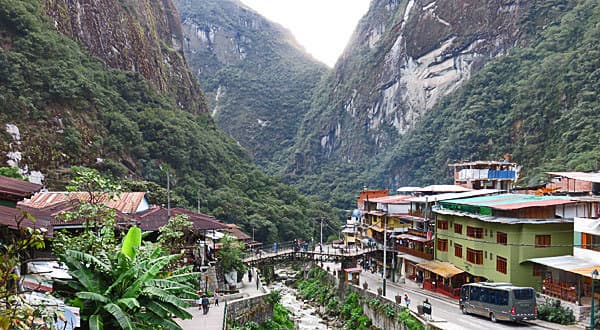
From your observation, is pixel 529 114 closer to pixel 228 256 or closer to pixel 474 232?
pixel 474 232

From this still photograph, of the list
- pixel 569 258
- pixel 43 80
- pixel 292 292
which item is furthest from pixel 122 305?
pixel 43 80

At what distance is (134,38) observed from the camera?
8862cm

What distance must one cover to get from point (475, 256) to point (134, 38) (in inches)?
2789

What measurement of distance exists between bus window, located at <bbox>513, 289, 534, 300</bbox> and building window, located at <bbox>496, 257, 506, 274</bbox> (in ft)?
18.6

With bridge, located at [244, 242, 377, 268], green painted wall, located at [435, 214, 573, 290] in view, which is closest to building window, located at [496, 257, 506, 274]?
green painted wall, located at [435, 214, 573, 290]

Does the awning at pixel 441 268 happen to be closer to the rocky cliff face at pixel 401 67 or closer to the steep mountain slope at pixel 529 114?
the steep mountain slope at pixel 529 114

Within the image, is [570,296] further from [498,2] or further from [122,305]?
[498,2]

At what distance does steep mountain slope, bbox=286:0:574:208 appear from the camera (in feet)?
418

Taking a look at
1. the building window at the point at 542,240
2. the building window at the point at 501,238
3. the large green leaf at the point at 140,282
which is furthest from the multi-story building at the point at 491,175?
the large green leaf at the point at 140,282

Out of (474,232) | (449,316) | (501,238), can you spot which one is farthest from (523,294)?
(474,232)

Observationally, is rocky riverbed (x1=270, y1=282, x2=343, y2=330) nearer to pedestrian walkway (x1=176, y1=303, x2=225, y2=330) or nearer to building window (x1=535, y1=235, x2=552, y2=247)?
pedestrian walkway (x1=176, y1=303, x2=225, y2=330)

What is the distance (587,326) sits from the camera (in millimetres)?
25656

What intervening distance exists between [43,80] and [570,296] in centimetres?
5558

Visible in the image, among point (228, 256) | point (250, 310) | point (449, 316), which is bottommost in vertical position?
point (250, 310)
